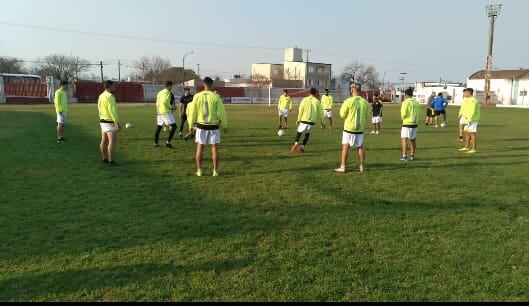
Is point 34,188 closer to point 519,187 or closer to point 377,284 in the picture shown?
point 377,284

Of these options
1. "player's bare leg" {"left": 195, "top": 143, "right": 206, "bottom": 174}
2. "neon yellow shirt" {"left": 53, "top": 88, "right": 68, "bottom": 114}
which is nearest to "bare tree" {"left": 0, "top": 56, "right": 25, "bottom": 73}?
"neon yellow shirt" {"left": 53, "top": 88, "right": 68, "bottom": 114}

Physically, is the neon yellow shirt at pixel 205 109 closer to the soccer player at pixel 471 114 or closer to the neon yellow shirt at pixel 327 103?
the soccer player at pixel 471 114

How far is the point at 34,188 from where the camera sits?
7.00 metres

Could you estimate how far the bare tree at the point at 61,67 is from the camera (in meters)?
76.0

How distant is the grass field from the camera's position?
3713mm


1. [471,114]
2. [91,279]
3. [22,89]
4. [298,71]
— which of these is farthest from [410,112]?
[298,71]

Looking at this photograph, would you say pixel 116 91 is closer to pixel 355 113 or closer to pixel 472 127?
pixel 472 127

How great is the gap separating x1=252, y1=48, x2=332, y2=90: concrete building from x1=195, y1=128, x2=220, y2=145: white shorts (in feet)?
291

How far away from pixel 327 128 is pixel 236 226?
14.2 metres

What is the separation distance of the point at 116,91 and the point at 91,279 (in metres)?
55.2

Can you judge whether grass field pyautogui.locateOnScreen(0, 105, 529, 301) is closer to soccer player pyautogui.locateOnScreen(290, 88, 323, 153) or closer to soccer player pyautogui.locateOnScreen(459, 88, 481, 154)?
soccer player pyautogui.locateOnScreen(290, 88, 323, 153)

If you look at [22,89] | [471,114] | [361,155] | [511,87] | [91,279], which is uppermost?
[511,87]

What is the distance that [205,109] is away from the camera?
7.89 meters

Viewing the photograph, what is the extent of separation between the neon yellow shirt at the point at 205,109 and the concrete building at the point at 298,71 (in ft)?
290
